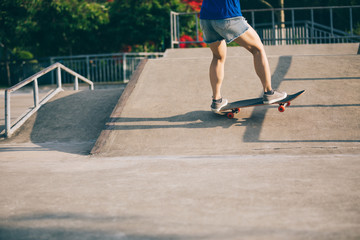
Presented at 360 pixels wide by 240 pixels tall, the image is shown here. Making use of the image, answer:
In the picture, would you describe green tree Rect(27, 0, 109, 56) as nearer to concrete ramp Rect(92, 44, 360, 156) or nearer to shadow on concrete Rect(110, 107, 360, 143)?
concrete ramp Rect(92, 44, 360, 156)

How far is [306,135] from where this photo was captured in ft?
15.3

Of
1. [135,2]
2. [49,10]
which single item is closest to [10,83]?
[49,10]

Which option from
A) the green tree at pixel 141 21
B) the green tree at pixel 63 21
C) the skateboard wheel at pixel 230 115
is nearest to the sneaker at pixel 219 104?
the skateboard wheel at pixel 230 115

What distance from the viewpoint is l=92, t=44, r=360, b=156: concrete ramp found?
453cm

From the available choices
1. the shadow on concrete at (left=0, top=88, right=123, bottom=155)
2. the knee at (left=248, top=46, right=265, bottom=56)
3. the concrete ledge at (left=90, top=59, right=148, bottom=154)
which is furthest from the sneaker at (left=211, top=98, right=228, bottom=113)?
the shadow on concrete at (left=0, top=88, right=123, bottom=155)

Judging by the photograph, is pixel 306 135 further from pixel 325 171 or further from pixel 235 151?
pixel 325 171

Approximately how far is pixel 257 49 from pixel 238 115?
0.91 m

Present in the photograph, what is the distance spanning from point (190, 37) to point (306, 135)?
63.4 feet

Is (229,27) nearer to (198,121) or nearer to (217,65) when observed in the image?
(217,65)

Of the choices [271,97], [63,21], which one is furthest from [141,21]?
[271,97]

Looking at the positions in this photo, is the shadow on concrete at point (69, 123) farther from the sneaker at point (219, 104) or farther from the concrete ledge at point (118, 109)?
the sneaker at point (219, 104)

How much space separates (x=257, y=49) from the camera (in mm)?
4918

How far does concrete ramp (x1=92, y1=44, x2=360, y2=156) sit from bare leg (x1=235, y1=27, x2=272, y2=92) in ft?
1.87

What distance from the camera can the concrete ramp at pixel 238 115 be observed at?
178 inches
